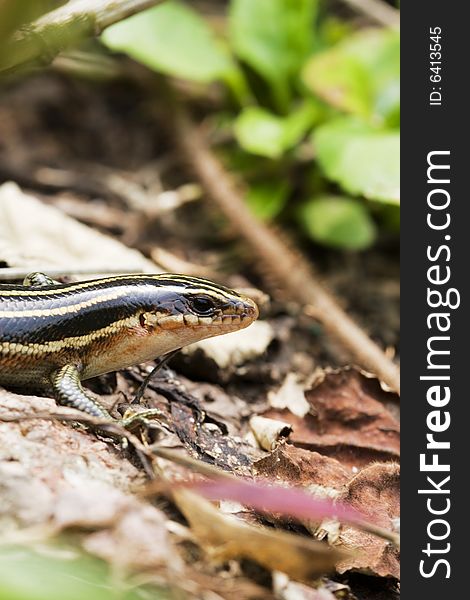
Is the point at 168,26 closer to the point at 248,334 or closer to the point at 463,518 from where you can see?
the point at 248,334

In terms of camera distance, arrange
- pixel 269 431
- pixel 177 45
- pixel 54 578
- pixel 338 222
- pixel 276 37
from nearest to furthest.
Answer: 1. pixel 54 578
2. pixel 269 431
3. pixel 338 222
4. pixel 177 45
5. pixel 276 37

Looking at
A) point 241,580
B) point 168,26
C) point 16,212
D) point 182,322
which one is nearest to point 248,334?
point 182,322

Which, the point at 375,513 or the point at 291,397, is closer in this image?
the point at 375,513

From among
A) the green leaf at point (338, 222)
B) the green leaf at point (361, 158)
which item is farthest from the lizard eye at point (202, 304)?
the green leaf at point (338, 222)

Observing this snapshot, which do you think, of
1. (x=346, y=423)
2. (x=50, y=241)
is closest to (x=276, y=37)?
(x=50, y=241)

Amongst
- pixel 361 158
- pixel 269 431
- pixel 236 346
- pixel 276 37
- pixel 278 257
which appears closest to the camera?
pixel 269 431

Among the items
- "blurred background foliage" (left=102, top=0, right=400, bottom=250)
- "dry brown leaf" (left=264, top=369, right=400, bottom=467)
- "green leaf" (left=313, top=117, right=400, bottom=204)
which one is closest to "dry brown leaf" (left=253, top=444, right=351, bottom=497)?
"dry brown leaf" (left=264, top=369, right=400, bottom=467)

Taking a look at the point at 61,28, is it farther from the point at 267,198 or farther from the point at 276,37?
the point at 276,37
